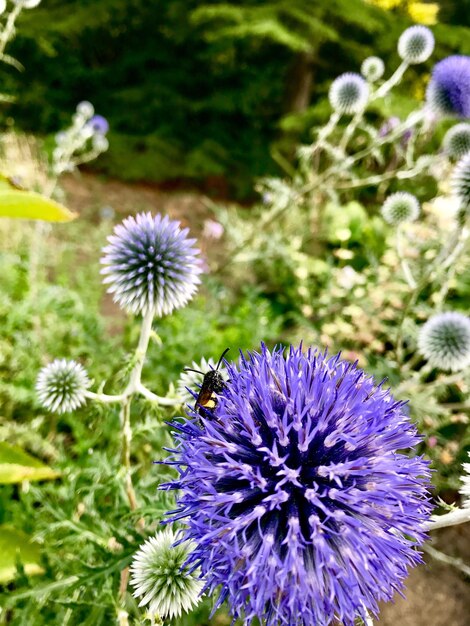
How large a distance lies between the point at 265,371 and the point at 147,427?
1.90 feet

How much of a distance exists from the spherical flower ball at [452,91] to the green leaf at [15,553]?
11.1 feet

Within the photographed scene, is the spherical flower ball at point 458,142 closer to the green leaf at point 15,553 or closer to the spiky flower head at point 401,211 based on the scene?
the spiky flower head at point 401,211

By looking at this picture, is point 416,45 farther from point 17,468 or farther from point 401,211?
point 17,468

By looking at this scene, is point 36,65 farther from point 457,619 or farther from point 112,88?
point 457,619

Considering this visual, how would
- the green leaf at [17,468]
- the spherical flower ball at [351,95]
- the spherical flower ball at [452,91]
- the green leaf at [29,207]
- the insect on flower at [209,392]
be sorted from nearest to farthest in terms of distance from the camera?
the insect on flower at [209,392]
the green leaf at [29,207]
the green leaf at [17,468]
the spherical flower ball at [452,91]
the spherical flower ball at [351,95]

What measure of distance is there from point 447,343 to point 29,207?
1.99 meters

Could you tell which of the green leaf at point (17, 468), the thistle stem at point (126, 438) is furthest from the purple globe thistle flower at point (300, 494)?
the green leaf at point (17, 468)

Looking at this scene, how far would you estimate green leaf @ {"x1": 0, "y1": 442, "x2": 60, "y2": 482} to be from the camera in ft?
5.59

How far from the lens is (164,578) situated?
4.37 feet

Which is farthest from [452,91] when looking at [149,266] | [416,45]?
[149,266]

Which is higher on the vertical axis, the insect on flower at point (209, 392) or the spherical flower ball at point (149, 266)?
the spherical flower ball at point (149, 266)

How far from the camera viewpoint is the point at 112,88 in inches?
423

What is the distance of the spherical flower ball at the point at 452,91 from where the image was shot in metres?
3.32

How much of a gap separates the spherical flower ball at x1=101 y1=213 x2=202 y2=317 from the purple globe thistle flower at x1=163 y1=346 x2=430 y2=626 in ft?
1.99
